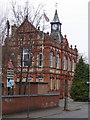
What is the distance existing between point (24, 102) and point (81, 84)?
815 inches

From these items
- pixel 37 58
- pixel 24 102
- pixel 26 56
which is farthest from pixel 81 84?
pixel 24 102

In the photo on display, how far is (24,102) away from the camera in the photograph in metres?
24.4

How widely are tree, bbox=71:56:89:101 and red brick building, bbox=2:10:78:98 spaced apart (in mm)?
1493

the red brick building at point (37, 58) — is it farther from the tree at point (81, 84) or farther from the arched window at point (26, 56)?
the tree at point (81, 84)

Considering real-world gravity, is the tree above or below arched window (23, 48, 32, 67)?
below

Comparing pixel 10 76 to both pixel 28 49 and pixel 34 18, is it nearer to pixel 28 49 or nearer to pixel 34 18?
pixel 28 49

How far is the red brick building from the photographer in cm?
2731

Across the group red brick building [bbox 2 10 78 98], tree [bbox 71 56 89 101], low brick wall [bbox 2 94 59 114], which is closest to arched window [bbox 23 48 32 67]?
red brick building [bbox 2 10 78 98]

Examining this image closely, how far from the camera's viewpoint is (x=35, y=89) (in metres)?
31.5

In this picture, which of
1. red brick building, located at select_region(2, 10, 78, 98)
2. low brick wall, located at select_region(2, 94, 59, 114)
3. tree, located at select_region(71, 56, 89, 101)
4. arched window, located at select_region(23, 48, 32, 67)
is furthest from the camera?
tree, located at select_region(71, 56, 89, 101)

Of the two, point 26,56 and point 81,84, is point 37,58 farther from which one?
point 81,84

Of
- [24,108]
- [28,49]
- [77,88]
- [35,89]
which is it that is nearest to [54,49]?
[77,88]

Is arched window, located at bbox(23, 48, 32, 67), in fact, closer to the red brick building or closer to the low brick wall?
the red brick building

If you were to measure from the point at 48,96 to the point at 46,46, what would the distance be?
51.4 feet
